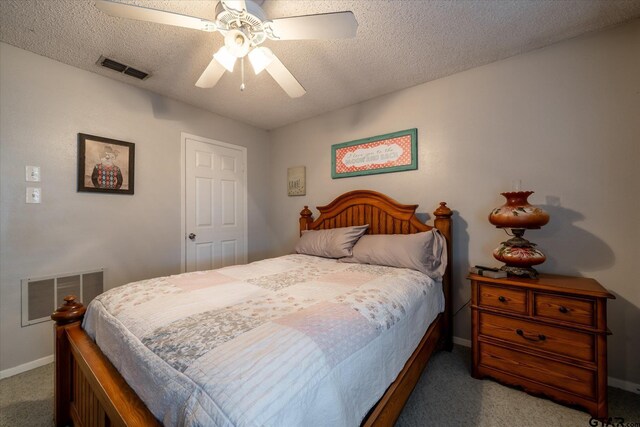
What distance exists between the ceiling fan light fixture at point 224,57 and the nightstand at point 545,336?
7.22 ft

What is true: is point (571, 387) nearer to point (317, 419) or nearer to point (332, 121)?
point (317, 419)

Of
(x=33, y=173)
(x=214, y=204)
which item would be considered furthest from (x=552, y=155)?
(x=33, y=173)

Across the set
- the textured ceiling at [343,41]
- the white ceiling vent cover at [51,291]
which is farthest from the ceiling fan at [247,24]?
the white ceiling vent cover at [51,291]

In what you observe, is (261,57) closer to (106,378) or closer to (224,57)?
(224,57)

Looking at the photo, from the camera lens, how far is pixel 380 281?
5.36 feet

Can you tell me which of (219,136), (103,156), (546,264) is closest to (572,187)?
(546,264)

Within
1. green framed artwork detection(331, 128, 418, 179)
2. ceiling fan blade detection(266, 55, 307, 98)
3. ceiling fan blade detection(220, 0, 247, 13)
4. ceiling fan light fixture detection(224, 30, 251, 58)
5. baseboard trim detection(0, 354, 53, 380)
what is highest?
ceiling fan blade detection(220, 0, 247, 13)

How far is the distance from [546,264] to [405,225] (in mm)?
1074

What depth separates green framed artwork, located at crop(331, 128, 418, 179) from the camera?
8.41ft

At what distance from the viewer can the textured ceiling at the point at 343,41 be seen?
1588 millimetres

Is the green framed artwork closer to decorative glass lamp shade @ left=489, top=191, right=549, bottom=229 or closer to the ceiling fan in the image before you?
decorative glass lamp shade @ left=489, top=191, right=549, bottom=229

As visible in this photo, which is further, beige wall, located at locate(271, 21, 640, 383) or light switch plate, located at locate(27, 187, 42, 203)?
light switch plate, located at locate(27, 187, 42, 203)

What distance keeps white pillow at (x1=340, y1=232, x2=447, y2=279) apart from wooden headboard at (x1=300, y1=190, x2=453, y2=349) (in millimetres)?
149

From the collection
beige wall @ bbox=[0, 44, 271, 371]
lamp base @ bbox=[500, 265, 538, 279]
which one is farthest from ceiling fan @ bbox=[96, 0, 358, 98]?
lamp base @ bbox=[500, 265, 538, 279]
